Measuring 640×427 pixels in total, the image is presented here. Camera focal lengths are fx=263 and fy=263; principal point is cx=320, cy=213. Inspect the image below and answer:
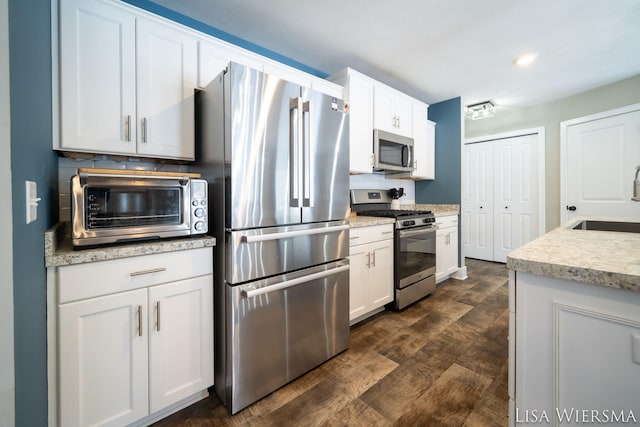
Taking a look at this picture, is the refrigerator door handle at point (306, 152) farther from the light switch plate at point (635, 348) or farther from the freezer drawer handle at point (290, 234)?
the light switch plate at point (635, 348)

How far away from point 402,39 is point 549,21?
44.1 inches

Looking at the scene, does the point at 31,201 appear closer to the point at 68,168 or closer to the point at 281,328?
the point at 68,168

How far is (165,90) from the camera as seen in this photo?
5.33 ft

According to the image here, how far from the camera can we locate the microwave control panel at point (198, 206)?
4.60 feet

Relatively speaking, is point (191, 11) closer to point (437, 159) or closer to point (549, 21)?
point (549, 21)

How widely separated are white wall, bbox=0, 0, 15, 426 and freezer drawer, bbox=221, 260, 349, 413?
830 mm

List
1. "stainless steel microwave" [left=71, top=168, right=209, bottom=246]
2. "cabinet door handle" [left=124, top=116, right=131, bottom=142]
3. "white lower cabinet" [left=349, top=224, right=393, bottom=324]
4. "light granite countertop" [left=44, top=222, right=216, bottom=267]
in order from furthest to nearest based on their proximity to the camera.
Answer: "white lower cabinet" [left=349, top=224, right=393, bottom=324] → "cabinet door handle" [left=124, top=116, right=131, bottom=142] → "stainless steel microwave" [left=71, top=168, right=209, bottom=246] → "light granite countertop" [left=44, top=222, right=216, bottom=267]

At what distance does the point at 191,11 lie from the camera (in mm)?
1938

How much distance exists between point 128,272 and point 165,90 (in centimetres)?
112

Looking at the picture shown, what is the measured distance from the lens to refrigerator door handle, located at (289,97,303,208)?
1.58 metres

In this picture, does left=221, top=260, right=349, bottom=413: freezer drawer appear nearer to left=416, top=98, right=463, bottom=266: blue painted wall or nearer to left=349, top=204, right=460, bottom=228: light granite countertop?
left=349, top=204, right=460, bottom=228: light granite countertop

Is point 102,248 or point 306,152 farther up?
point 306,152

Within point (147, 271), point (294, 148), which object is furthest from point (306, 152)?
point (147, 271)

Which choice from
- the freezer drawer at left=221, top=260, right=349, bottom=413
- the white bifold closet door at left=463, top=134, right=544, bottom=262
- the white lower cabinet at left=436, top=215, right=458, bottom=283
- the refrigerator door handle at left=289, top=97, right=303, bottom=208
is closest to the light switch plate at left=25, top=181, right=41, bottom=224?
the freezer drawer at left=221, top=260, right=349, bottom=413
